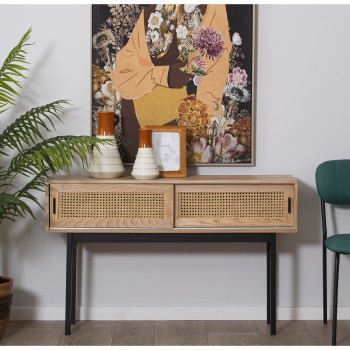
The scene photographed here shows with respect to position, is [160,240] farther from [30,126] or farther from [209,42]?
[209,42]

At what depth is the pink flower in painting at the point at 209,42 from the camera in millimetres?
3871

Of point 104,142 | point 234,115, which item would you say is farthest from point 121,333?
point 234,115

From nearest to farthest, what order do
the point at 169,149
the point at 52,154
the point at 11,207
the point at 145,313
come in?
the point at 52,154
the point at 11,207
the point at 169,149
the point at 145,313

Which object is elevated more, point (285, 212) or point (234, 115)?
→ point (234, 115)

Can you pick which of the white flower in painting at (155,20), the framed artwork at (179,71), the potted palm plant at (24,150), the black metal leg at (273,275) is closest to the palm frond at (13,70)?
the potted palm plant at (24,150)

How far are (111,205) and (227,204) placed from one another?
1.91ft

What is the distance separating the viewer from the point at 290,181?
3654mm

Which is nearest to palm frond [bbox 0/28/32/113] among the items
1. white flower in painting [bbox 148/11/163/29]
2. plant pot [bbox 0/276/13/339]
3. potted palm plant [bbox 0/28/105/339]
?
potted palm plant [bbox 0/28/105/339]

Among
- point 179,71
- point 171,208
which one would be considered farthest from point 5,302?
point 179,71

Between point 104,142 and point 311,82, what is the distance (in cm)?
118

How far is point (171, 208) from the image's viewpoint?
3637 millimetres

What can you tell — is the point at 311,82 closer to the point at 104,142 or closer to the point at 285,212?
the point at 285,212

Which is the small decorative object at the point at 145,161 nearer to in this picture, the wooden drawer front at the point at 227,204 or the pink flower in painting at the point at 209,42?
the wooden drawer front at the point at 227,204

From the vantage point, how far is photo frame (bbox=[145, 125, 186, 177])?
12.4ft
